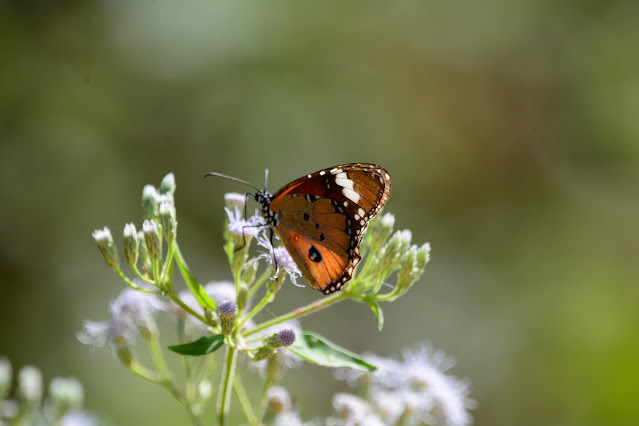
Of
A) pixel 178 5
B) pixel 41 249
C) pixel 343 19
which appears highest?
pixel 343 19

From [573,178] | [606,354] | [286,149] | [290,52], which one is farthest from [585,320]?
Answer: [290,52]

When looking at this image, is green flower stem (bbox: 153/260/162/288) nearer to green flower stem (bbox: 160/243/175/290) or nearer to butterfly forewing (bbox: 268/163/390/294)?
green flower stem (bbox: 160/243/175/290)

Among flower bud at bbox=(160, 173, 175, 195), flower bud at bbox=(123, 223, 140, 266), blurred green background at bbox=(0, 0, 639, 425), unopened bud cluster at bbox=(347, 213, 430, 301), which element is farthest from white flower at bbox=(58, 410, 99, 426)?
blurred green background at bbox=(0, 0, 639, 425)

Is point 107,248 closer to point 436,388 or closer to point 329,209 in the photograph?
point 329,209

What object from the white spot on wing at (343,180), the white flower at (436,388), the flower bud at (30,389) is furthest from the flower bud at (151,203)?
the white flower at (436,388)

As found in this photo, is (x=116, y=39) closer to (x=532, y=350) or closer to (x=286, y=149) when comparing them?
(x=286, y=149)

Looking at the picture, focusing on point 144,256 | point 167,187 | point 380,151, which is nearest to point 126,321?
point 144,256

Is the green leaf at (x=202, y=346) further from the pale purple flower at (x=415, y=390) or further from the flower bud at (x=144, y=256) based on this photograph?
the pale purple flower at (x=415, y=390)
